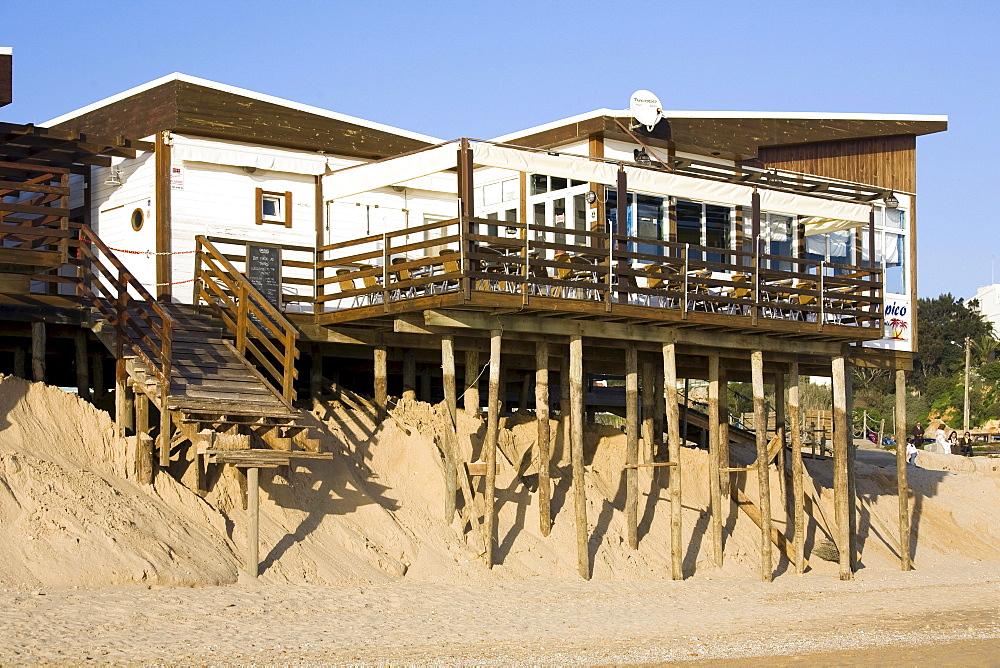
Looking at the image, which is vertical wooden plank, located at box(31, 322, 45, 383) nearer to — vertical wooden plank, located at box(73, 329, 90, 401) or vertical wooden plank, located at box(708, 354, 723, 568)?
vertical wooden plank, located at box(73, 329, 90, 401)

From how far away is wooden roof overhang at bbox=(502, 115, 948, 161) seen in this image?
26703mm

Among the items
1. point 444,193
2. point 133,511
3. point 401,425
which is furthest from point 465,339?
point 133,511

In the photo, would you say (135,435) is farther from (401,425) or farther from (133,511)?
(401,425)

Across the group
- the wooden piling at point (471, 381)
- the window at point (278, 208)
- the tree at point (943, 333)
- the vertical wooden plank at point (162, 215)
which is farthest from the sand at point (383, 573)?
the tree at point (943, 333)

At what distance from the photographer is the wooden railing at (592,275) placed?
22141 millimetres

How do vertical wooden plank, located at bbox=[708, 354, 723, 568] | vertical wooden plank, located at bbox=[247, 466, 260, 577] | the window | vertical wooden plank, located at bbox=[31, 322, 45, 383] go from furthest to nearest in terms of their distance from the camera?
the window
vertical wooden plank, located at bbox=[708, 354, 723, 568]
vertical wooden plank, located at bbox=[31, 322, 45, 383]
vertical wooden plank, located at bbox=[247, 466, 260, 577]

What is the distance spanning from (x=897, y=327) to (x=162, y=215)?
14462 millimetres

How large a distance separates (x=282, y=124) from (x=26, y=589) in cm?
1189

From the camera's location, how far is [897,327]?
96.6 feet

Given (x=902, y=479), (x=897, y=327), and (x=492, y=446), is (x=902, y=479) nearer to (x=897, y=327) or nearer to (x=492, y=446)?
(x=897, y=327)

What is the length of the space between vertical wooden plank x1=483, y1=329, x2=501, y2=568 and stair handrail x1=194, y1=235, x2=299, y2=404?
3.00 m

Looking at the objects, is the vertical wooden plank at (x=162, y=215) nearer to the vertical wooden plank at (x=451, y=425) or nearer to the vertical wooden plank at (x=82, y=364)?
the vertical wooden plank at (x=82, y=364)

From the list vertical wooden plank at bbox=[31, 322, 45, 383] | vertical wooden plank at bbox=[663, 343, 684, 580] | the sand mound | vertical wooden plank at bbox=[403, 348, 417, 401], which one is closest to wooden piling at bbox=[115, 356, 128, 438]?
the sand mound

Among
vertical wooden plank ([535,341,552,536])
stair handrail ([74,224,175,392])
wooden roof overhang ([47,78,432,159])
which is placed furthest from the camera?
wooden roof overhang ([47,78,432,159])
